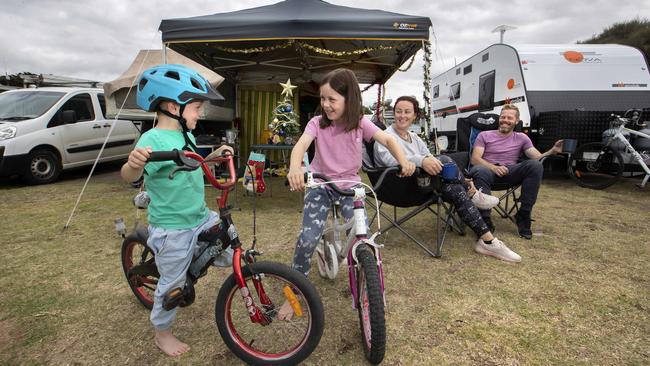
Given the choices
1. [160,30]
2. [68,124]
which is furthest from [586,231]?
[68,124]

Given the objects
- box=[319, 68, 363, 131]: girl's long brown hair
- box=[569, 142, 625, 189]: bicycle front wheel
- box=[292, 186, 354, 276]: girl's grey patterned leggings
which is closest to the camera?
box=[319, 68, 363, 131]: girl's long brown hair

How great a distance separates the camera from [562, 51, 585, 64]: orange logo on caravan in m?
7.25

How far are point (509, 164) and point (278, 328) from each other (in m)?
3.37

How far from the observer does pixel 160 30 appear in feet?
16.2

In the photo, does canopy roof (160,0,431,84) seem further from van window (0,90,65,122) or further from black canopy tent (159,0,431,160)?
van window (0,90,65,122)

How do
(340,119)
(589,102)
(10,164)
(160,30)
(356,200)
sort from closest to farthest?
(356,200)
(340,119)
(160,30)
(10,164)
(589,102)

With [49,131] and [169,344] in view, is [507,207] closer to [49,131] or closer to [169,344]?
[169,344]

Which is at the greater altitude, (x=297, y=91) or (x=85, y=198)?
(x=297, y=91)

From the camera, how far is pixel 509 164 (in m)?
4.11

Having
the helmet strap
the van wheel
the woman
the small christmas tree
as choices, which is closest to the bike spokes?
the helmet strap

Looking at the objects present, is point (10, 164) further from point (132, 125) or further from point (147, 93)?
point (147, 93)

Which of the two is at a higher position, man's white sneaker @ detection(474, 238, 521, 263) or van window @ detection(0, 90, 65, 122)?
van window @ detection(0, 90, 65, 122)

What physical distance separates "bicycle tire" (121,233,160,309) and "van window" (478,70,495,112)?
27.0 ft

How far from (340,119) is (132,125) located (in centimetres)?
868
